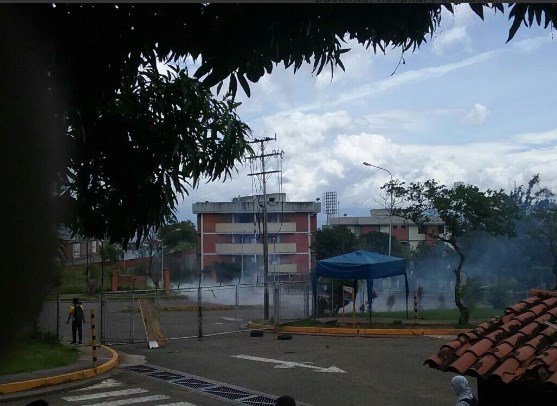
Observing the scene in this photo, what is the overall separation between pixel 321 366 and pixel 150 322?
7051mm

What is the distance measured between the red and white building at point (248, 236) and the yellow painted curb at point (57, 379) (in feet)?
136

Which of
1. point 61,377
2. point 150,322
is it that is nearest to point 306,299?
point 150,322

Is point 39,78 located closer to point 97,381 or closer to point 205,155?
point 205,155

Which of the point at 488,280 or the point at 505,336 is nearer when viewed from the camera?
the point at 505,336

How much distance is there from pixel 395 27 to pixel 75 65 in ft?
6.06

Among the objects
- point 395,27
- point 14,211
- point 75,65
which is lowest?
point 14,211

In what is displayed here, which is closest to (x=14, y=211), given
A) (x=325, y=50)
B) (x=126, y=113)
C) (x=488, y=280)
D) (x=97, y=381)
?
(x=325, y=50)

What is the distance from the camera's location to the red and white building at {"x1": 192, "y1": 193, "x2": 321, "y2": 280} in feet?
190

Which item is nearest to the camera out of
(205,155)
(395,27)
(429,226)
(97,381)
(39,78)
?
(39,78)

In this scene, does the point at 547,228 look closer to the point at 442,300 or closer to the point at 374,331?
the point at 442,300

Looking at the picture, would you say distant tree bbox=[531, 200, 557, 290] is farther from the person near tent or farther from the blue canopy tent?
the person near tent

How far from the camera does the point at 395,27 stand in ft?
13.0

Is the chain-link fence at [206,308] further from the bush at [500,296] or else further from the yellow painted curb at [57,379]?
the yellow painted curb at [57,379]

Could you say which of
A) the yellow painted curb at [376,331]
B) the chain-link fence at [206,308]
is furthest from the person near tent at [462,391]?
the yellow painted curb at [376,331]
